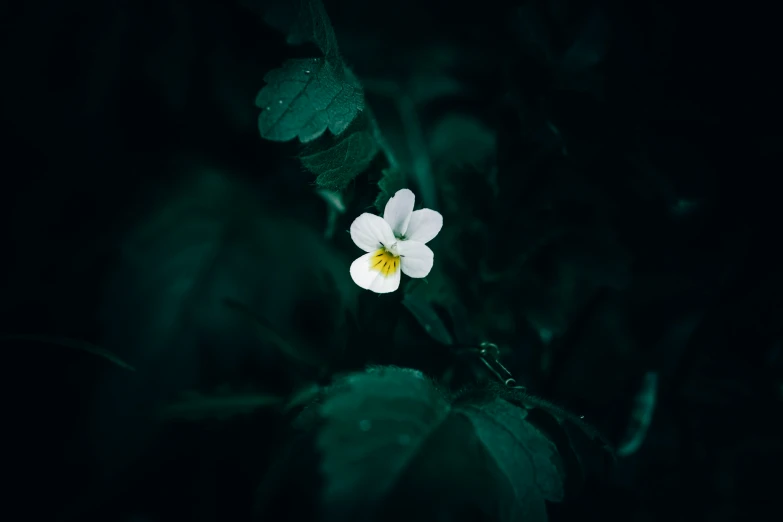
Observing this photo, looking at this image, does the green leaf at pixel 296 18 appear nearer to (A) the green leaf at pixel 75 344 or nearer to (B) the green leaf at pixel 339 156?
(B) the green leaf at pixel 339 156

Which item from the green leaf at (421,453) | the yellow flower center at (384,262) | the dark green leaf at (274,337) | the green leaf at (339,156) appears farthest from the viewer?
the dark green leaf at (274,337)

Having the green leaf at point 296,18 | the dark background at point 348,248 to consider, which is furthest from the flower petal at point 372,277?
the green leaf at point 296,18

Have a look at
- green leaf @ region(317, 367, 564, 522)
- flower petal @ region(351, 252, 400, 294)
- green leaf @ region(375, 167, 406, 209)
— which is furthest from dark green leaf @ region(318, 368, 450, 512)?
green leaf @ region(375, 167, 406, 209)

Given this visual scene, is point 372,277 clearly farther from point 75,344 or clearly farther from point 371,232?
point 75,344

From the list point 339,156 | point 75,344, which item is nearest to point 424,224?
point 339,156

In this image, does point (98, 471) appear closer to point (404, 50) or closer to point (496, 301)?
point (496, 301)

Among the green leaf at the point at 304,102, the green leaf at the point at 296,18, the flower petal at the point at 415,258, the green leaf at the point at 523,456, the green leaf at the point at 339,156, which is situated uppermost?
the green leaf at the point at 296,18

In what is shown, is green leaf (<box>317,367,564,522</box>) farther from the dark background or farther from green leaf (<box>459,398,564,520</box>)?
the dark background
